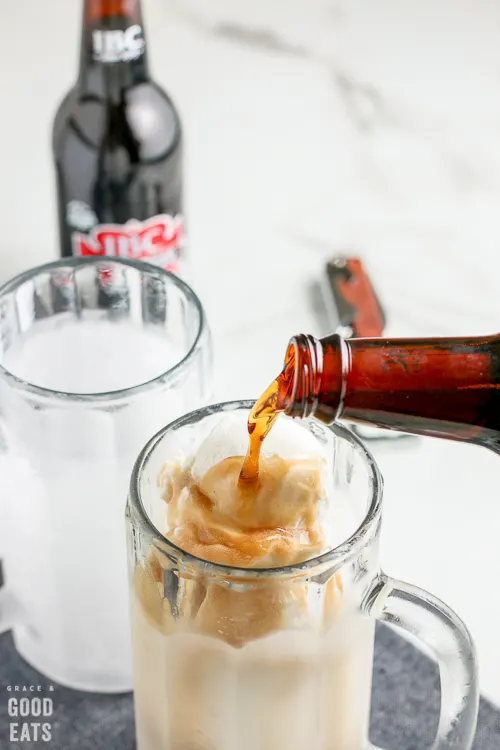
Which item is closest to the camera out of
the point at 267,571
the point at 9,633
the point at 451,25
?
the point at 267,571

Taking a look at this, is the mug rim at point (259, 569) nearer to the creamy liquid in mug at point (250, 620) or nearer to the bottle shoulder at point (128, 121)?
the creamy liquid in mug at point (250, 620)

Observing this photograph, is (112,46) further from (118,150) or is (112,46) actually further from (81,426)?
(81,426)

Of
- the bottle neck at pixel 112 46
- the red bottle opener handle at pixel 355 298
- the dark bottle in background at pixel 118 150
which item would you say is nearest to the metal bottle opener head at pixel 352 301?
the red bottle opener handle at pixel 355 298

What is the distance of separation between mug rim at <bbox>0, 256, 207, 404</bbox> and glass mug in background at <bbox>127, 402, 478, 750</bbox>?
63 mm

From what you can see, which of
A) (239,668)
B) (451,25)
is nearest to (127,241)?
(239,668)

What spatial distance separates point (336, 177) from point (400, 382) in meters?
0.76

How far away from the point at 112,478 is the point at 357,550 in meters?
0.21

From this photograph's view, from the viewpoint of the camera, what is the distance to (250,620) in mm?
619

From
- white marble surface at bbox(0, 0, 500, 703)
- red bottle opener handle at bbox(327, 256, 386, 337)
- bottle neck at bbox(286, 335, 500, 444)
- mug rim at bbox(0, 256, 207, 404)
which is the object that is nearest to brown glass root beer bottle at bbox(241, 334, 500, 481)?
bottle neck at bbox(286, 335, 500, 444)

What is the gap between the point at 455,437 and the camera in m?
0.67

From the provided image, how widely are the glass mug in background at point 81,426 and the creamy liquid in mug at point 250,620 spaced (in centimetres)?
9

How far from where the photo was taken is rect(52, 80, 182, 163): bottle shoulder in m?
1.07

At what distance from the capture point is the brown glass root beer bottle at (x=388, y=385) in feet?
2.01

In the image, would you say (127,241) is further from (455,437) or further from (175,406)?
(455,437)
